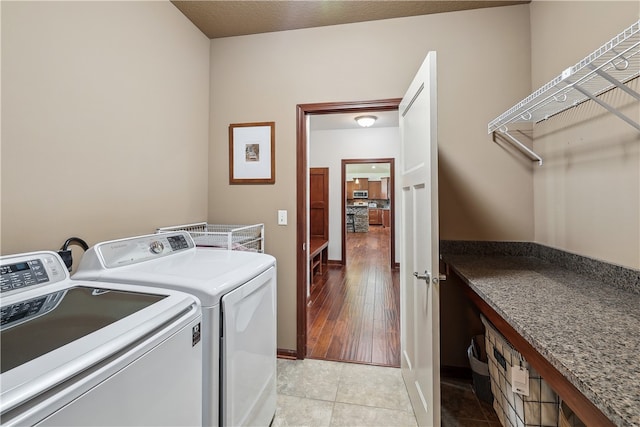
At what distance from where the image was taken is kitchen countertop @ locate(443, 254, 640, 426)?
559 millimetres

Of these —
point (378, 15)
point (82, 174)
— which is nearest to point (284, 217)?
point (82, 174)

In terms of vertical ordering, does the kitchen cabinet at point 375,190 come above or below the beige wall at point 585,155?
above

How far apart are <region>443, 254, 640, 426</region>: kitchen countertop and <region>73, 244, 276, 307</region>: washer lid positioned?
100 centimetres

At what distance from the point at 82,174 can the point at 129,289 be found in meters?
0.73

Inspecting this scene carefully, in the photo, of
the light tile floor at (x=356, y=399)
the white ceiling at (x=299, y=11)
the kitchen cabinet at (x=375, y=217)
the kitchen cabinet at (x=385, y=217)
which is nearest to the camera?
the light tile floor at (x=356, y=399)

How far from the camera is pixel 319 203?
5.26m

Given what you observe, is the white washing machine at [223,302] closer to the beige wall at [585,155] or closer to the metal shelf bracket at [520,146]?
the beige wall at [585,155]

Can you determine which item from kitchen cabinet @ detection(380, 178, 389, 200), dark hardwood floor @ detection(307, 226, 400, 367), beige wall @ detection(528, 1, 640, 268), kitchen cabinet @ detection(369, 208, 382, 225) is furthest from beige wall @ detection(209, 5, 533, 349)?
kitchen cabinet @ detection(380, 178, 389, 200)

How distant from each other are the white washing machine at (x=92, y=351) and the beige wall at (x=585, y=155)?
5.74 feet

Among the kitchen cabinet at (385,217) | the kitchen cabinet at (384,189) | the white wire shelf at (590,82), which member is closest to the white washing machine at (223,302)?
the white wire shelf at (590,82)

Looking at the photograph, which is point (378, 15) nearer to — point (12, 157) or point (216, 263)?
point (216, 263)

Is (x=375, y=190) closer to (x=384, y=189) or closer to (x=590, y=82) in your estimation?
(x=384, y=189)

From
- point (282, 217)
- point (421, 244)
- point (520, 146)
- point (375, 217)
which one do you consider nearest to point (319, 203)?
point (282, 217)

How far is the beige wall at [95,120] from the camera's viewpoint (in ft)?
3.53
